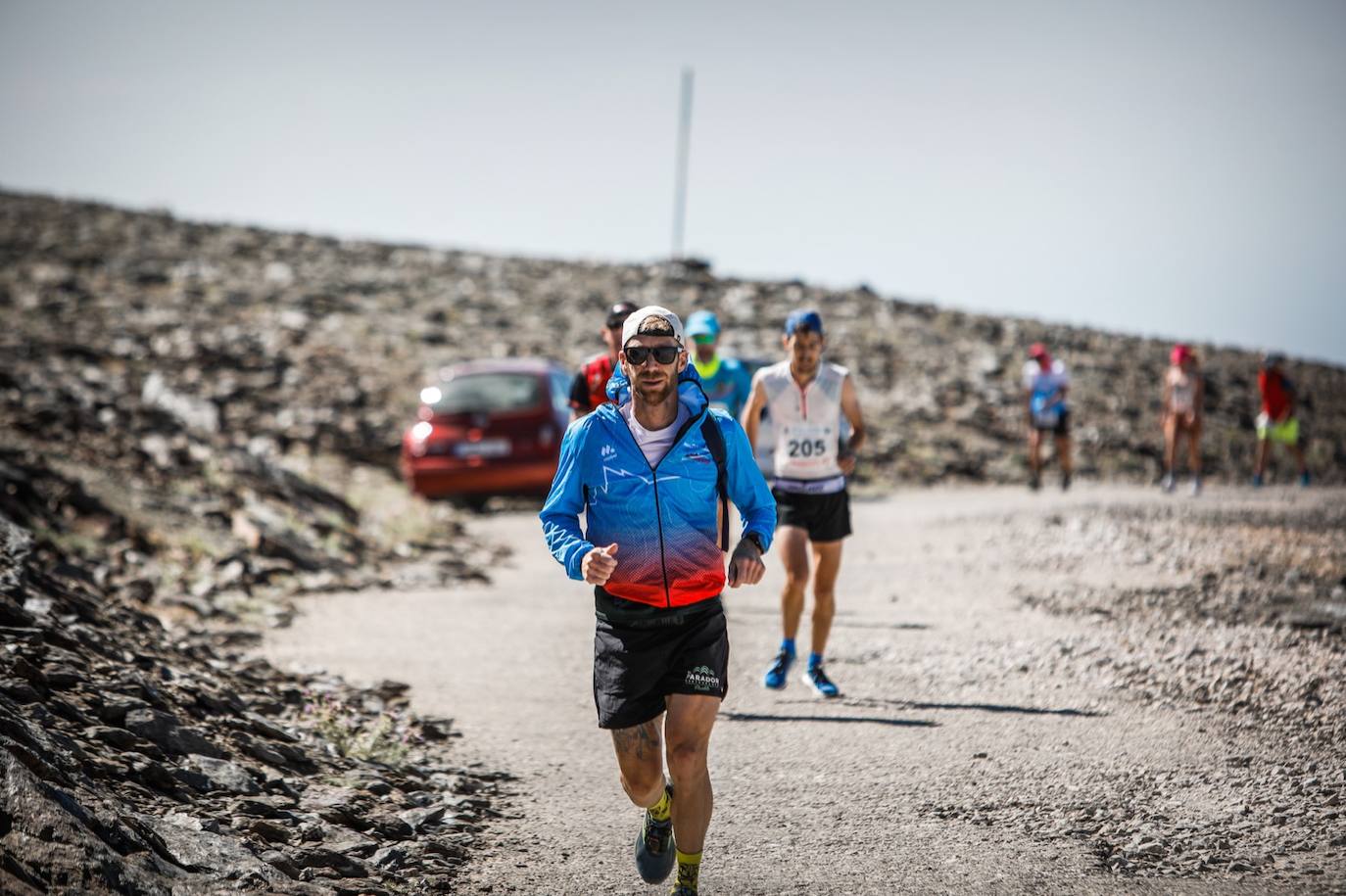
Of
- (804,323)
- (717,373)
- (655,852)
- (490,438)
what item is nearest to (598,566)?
(655,852)

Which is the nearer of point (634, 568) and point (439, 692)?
point (634, 568)

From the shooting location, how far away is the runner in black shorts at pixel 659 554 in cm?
399

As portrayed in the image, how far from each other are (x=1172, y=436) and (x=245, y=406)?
50.9 feet

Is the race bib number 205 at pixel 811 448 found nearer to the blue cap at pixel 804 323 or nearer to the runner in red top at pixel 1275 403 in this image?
the blue cap at pixel 804 323

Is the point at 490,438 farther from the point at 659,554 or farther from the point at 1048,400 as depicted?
the point at 659,554

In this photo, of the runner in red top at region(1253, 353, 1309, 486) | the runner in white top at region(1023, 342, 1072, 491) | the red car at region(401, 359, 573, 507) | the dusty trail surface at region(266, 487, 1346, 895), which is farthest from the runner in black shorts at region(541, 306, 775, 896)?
the runner in red top at region(1253, 353, 1309, 486)

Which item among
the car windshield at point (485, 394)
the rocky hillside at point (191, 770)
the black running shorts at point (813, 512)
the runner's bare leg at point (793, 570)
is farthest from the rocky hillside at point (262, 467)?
the black running shorts at point (813, 512)

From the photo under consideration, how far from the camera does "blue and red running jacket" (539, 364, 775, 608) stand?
4.00m

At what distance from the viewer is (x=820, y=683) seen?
6895 mm

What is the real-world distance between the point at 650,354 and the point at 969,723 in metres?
3.36

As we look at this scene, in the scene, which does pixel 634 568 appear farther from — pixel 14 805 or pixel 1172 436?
pixel 1172 436

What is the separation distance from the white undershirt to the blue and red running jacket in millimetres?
23

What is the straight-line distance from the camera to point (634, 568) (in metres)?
4.00

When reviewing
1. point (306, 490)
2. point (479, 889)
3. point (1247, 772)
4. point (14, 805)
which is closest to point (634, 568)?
point (479, 889)
